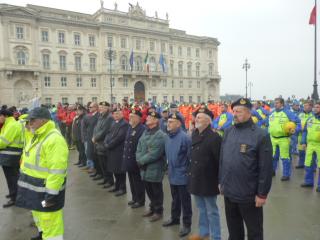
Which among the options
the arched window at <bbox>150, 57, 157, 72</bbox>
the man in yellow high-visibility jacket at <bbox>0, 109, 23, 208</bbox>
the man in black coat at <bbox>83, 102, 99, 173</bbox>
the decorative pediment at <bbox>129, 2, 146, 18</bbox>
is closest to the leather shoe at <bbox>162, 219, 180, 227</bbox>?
the man in yellow high-visibility jacket at <bbox>0, 109, 23, 208</bbox>

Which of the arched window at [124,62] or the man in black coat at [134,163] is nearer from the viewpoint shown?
the man in black coat at [134,163]

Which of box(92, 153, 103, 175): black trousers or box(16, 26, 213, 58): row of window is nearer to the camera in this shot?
box(92, 153, 103, 175): black trousers

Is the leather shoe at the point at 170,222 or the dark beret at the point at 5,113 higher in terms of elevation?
the dark beret at the point at 5,113

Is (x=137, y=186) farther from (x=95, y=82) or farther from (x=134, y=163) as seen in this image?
(x=95, y=82)

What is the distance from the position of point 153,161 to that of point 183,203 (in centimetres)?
93

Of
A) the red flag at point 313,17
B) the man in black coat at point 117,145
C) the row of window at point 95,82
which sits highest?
the red flag at point 313,17

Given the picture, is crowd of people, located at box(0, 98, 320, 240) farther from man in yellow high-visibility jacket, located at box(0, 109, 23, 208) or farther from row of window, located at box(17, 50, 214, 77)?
row of window, located at box(17, 50, 214, 77)

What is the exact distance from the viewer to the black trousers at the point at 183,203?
421 cm

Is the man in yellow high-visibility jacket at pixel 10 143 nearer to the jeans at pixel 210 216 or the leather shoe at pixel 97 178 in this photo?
the leather shoe at pixel 97 178

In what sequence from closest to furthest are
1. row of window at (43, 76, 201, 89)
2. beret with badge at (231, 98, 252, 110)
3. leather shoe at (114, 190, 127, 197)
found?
beret with badge at (231, 98, 252, 110), leather shoe at (114, 190, 127, 197), row of window at (43, 76, 201, 89)

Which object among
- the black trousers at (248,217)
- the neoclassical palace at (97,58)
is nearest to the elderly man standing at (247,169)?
the black trousers at (248,217)

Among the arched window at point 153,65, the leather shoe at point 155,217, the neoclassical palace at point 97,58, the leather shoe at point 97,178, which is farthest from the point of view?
the arched window at point 153,65

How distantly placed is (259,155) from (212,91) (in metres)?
60.0

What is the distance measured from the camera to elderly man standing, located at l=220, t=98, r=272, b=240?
294 centimetres
